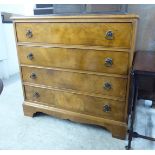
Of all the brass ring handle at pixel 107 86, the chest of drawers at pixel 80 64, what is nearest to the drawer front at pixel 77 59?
the chest of drawers at pixel 80 64

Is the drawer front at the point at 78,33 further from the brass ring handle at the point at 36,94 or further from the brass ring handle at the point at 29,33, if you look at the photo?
the brass ring handle at the point at 36,94

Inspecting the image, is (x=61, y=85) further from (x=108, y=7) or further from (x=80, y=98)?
(x=108, y=7)

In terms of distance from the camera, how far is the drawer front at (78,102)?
1510mm

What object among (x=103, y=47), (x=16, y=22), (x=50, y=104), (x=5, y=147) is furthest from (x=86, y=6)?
(x=5, y=147)

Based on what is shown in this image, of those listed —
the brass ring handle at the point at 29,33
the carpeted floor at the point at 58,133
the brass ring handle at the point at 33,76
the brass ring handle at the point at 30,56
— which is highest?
the brass ring handle at the point at 29,33

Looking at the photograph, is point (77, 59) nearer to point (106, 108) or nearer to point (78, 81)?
point (78, 81)

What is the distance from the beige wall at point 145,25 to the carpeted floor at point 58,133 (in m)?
0.67

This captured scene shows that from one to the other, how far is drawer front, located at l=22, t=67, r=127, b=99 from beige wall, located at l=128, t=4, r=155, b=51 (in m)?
0.63

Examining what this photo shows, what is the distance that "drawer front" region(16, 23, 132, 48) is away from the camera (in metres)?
1.27

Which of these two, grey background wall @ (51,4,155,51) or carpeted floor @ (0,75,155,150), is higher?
grey background wall @ (51,4,155,51)

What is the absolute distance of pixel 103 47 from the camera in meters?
1.35

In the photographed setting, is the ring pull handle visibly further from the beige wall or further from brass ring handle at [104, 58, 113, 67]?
the beige wall

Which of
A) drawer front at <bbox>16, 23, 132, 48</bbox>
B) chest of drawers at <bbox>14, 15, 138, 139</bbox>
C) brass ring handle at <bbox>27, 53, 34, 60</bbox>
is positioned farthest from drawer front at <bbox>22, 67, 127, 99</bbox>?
drawer front at <bbox>16, 23, 132, 48</bbox>
